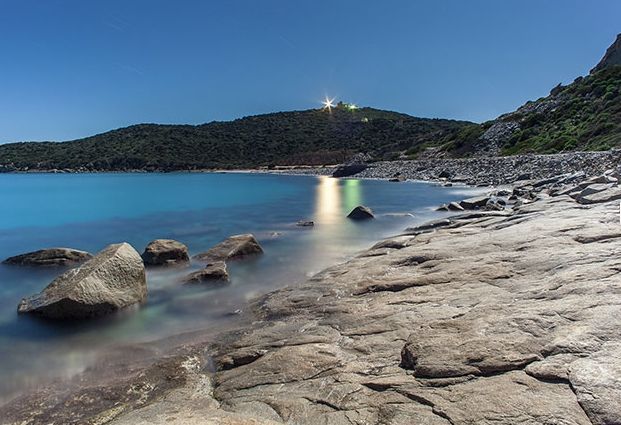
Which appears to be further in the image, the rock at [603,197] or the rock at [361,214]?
the rock at [361,214]

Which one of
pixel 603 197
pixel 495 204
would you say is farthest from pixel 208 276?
pixel 495 204

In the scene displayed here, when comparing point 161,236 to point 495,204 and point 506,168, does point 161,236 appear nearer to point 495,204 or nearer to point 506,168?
point 495,204

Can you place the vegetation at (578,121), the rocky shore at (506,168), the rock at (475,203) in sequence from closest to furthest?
the rock at (475,203) < the rocky shore at (506,168) < the vegetation at (578,121)

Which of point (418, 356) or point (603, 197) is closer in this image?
point (418, 356)

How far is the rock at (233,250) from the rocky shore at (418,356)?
5.12 meters

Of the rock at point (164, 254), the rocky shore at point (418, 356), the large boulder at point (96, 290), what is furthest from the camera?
the rock at point (164, 254)

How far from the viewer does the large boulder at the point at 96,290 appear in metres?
9.34

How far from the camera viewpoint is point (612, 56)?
313ft

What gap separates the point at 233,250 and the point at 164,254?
7.71ft

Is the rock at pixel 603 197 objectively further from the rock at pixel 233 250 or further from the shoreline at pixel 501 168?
the shoreline at pixel 501 168

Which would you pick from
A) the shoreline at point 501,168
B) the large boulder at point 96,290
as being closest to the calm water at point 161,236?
the large boulder at point 96,290

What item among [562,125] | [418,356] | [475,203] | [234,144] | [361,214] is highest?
[234,144]

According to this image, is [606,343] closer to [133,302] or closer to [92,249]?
[133,302]

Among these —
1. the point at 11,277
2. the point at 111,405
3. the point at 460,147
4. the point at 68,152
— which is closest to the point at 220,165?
the point at 68,152
